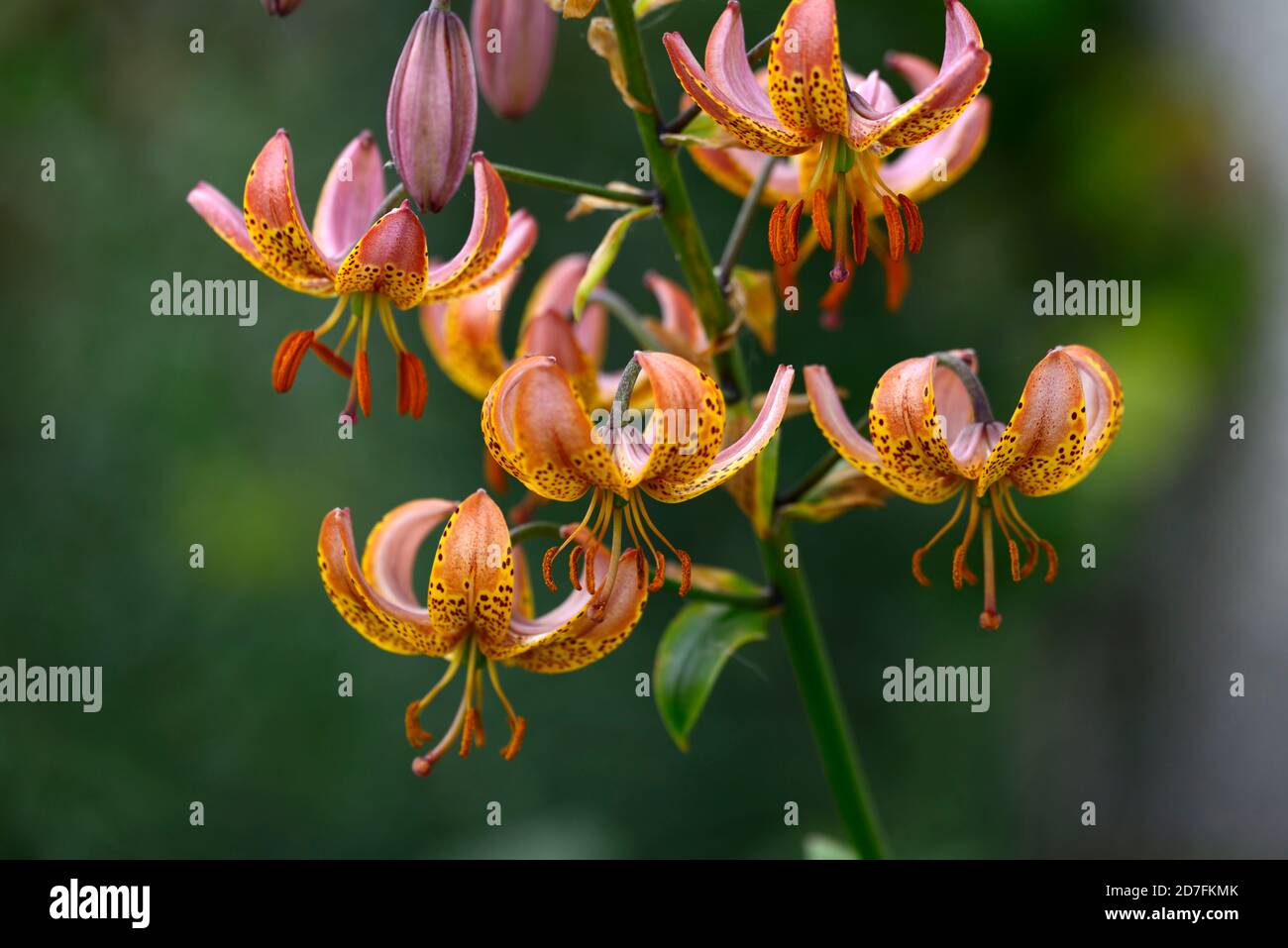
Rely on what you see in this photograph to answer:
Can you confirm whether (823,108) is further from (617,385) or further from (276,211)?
(276,211)

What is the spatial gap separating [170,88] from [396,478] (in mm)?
1026

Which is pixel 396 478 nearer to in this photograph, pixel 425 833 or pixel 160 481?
pixel 160 481

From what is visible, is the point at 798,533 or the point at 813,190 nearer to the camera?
the point at 813,190

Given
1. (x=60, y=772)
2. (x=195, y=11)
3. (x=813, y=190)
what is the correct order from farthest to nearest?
(x=195, y=11)
(x=60, y=772)
(x=813, y=190)

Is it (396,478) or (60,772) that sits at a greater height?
(396,478)

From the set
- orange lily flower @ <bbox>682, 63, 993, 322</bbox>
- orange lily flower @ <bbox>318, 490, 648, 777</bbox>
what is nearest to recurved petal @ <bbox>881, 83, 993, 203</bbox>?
orange lily flower @ <bbox>682, 63, 993, 322</bbox>

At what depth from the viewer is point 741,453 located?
85cm

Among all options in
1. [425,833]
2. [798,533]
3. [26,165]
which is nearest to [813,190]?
[798,533]

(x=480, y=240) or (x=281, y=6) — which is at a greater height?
(x=281, y=6)

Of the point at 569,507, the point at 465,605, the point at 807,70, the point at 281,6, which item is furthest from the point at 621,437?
the point at 569,507

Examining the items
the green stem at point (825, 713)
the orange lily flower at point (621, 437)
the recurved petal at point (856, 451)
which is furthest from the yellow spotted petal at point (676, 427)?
the green stem at point (825, 713)

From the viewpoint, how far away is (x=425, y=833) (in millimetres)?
2838

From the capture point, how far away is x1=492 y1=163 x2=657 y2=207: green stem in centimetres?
90

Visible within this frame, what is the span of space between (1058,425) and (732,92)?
12.4 inches
